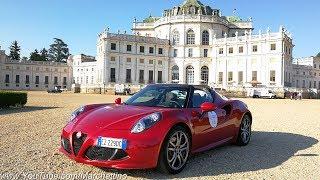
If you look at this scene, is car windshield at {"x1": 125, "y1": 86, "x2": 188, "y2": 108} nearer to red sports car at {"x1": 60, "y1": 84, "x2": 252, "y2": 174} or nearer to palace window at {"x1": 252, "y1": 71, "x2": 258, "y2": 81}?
red sports car at {"x1": 60, "y1": 84, "x2": 252, "y2": 174}

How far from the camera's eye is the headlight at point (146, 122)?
5.68 metres

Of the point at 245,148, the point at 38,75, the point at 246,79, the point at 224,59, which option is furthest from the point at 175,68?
the point at 245,148

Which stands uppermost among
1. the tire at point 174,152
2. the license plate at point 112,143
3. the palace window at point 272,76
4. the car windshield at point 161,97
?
the palace window at point 272,76

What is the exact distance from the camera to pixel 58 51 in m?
144

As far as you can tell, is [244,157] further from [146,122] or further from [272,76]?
[272,76]

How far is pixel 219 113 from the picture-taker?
25.1 feet

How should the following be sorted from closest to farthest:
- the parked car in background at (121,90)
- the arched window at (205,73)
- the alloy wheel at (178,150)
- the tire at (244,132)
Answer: the alloy wheel at (178,150), the tire at (244,132), the parked car in background at (121,90), the arched window at (205,73)

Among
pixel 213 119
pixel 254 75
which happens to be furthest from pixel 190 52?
pixel 213 119

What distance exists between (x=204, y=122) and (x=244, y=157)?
4.22 ft

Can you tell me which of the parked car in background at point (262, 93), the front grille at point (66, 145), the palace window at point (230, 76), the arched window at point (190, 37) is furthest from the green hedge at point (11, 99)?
the arched window at point (190, 37)

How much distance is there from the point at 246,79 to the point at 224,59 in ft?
22.7

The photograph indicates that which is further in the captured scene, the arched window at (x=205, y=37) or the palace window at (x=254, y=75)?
the arched window at (x=205, y=37)

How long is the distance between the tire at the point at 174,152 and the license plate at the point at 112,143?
2.14 ft

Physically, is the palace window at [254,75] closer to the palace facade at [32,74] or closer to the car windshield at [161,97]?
the palace facade at [32,74]
